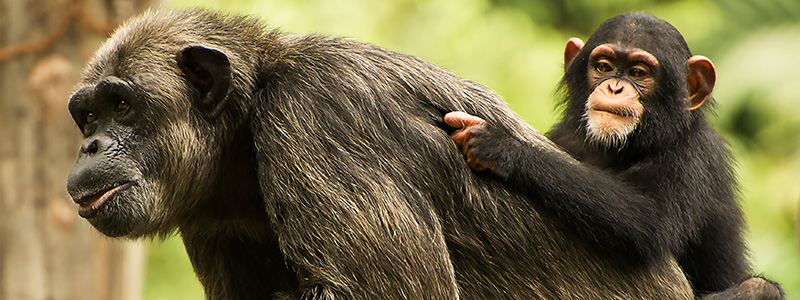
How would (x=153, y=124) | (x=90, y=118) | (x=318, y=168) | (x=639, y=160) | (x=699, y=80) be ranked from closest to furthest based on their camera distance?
1. (x=318, y=168)
2. (x=153, y=124)
3. (x=90, y=118)
4. (x=639, y=160)
5. (x=699, y=80)

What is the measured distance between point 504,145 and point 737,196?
181 cm

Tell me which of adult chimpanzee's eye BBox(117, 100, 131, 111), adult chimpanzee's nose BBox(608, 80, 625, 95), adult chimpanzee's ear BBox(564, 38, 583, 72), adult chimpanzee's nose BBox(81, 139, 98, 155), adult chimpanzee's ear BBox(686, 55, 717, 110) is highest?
adult chimpanzee's ear BBox(564, 38, 583, 72)

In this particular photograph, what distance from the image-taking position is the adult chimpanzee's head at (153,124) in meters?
4.17

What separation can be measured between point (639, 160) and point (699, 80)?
28.0 inches

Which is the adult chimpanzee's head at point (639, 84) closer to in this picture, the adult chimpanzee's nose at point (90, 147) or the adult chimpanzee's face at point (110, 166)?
the adult chimpanzee's face at point (110, 166)

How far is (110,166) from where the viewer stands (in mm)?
4129

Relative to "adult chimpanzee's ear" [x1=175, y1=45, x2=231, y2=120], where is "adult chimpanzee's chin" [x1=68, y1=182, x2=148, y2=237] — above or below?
below

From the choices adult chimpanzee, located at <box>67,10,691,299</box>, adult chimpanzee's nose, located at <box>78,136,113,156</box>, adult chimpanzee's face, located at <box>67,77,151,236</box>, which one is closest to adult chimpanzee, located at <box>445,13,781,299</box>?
adult chimpanzee, located at <box>67,10,691,299</box>

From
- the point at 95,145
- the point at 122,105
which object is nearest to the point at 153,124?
the point at 122,105

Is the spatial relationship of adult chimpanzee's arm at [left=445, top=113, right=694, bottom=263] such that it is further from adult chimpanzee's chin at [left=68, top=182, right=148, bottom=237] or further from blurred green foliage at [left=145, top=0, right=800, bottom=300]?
blurred green foliage at [left=145, top=0, right=800, bottom=300]

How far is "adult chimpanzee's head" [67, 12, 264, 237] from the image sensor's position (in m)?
4.17

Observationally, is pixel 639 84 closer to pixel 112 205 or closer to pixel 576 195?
pixel 576 195

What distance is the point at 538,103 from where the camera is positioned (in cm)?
1543

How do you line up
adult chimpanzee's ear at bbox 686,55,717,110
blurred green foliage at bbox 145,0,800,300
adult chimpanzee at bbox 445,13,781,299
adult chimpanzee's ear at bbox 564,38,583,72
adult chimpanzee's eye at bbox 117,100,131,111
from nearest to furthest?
Result: adult chimpanzee's eye at bbox 117,100,131,111
adult chimpanzee at bbox 445,13,781,299
adult chimpanzee's ear at bbox 686,55,717,110
adult chimpanzee's ear at bbox 564,38,583,72
blurred green foliage at bbox 145,0,800,300
